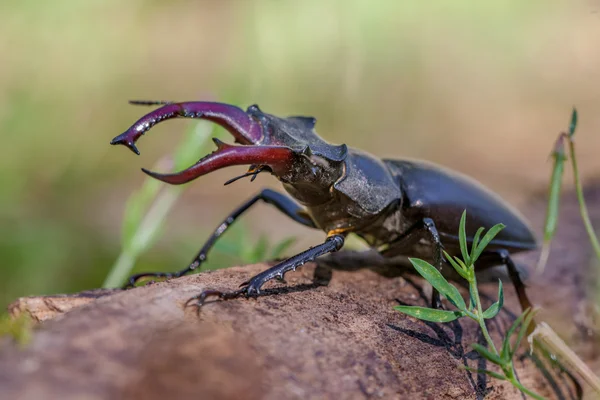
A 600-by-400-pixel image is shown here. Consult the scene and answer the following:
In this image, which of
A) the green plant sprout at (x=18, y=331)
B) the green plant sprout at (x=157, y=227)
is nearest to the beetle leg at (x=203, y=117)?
the green plant sprout at (x=18, y=331)

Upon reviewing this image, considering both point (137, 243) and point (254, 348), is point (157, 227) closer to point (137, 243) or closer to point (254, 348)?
point (137, 243)

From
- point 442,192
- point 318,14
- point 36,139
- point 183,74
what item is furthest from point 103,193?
point 442,192

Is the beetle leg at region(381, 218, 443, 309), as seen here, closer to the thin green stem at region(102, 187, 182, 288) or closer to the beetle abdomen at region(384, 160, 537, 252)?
the beetle abdomen at region(384, 160, 537, 252)

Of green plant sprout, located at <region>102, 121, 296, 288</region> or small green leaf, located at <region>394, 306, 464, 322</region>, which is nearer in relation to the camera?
small green leaf, located at <region>394, 306, 464, 322</region>

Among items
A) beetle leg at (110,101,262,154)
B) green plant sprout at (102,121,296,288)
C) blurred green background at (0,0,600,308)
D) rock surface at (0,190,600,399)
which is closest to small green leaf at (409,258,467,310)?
rock surface at (0,190,600,399)

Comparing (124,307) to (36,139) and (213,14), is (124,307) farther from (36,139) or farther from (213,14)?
(213,14)

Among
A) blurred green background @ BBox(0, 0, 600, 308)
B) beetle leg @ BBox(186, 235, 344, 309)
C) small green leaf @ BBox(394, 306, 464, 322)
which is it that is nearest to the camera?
beetle leg @ BBox(186, 235, 344, 309)

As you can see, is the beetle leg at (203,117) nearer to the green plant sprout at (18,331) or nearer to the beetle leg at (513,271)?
the green plant sprout at (18,331)
